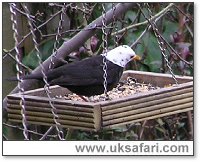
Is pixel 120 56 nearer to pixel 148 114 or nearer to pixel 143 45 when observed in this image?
pixel 148 114

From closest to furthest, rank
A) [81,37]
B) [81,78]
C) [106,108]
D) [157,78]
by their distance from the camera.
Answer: [106,108] < [81,78] < [157,78] < [81,37]

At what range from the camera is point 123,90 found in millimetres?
1889

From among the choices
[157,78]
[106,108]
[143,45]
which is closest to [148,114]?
[106,108]

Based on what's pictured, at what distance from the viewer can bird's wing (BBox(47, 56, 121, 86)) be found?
1.68 metres

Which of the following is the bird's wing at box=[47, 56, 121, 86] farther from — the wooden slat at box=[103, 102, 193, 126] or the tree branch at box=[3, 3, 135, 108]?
the tree branch at box=[3, 3, 135, 108]

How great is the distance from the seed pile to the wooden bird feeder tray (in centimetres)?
8

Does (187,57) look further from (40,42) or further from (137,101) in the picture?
(137,101)

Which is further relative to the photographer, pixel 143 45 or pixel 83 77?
pixel 143 45

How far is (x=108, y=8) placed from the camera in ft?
7.40

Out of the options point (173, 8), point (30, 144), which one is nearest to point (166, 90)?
point (30, 144)

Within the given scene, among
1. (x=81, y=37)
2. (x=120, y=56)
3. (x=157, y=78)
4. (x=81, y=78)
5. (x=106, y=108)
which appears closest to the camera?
(x=106, y=108)

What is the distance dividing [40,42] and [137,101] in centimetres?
74

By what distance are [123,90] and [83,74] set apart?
22 centimetres

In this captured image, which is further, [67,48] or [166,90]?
[67,48]
